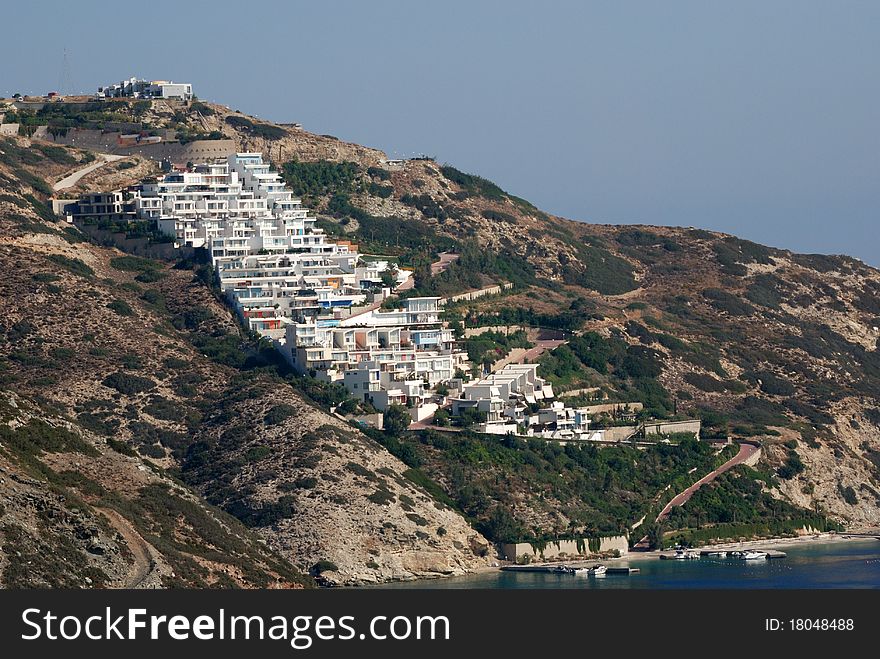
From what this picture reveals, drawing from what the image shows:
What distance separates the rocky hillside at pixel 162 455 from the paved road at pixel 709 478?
38.2 ft

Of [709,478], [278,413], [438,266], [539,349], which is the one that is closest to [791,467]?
[709,478]

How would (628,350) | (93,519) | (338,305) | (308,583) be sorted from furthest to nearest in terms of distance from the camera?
(628,350) < (338,305) < (308,583) < (93,519)

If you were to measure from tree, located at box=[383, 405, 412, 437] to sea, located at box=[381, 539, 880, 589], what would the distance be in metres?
10.4

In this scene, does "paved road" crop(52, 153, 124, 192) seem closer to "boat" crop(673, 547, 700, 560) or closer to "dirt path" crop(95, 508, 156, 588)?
"boat" crop(673, 547, 700, 560)

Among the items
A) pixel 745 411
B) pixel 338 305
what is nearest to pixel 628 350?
pixel 745 411

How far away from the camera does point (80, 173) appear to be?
122750 millimetres

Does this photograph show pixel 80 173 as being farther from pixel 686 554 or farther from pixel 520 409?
pixel 686 554

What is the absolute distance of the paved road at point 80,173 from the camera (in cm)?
12000

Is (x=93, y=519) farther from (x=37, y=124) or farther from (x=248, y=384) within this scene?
(x=37, y=124)

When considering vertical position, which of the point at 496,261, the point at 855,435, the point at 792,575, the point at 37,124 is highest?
the point at 37,124

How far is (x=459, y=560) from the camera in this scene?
278ft

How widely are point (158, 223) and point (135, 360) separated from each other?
19.9 metres

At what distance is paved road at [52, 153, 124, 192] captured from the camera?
12000cm

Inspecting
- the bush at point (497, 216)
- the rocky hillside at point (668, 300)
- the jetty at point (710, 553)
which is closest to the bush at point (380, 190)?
the rocky hillside at point (668, 300)
